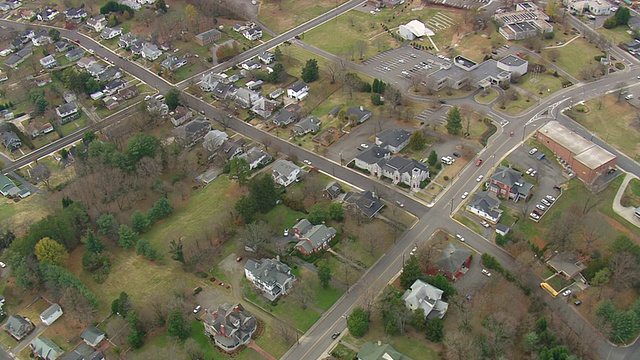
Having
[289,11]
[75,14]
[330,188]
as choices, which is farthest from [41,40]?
[330,188]

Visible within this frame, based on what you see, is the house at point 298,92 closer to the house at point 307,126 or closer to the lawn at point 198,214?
the house at point 307,126

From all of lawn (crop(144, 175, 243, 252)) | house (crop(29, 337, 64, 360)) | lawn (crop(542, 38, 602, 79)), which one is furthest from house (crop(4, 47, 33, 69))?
lawn (crop(542, 38, 602, 79))

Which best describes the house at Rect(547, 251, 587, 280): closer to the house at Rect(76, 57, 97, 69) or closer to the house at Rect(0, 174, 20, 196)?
Result: the house at Rect(0, 174, 20, 196)

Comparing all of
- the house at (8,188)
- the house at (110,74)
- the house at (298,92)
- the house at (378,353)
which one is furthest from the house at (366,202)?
the house at (110,74)

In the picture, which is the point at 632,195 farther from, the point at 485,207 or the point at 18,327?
the point at 18,327

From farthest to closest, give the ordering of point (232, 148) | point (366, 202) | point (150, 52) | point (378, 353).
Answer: point (150, 52)
point (232, 148)
point (366, 202)
point (378, 353)
